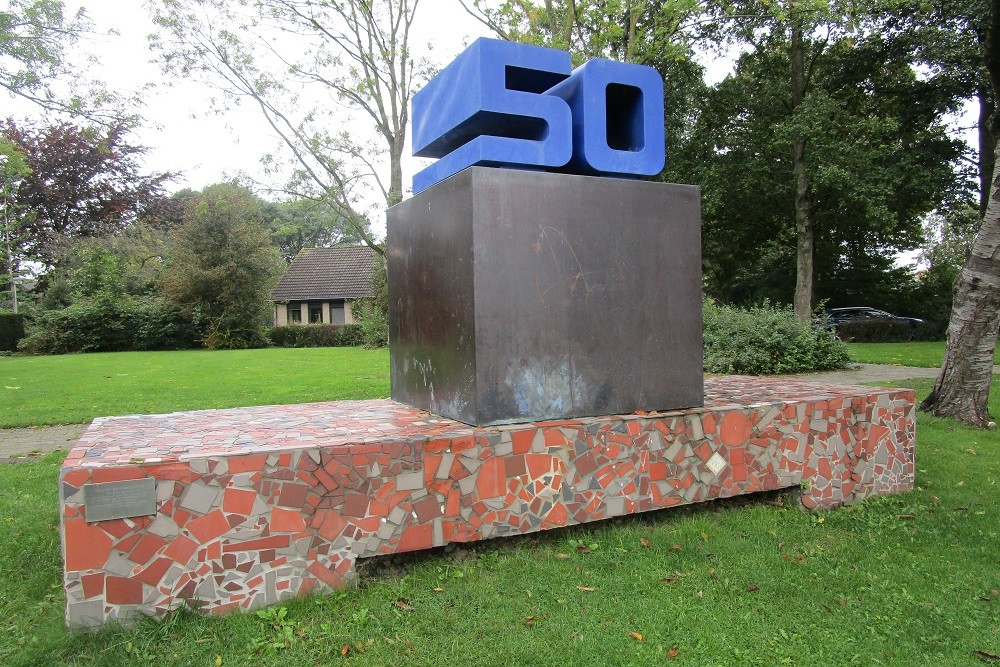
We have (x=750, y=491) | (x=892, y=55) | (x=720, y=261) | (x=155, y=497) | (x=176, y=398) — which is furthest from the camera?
(x=720, y=261)

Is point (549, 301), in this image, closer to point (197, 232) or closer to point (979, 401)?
point (979, 401)

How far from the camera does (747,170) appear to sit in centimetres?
2170

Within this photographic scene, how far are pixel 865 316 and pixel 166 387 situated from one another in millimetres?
25501

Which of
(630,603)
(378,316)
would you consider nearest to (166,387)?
(630,603)

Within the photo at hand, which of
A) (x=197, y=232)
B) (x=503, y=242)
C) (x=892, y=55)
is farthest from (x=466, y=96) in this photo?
(x=197, y=232)

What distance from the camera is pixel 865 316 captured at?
26.6 metres

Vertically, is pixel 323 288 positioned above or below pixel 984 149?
below

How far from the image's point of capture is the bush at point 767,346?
42.9 ft

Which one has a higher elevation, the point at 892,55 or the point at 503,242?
the point at 892,55

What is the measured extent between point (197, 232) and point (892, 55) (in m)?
26.6

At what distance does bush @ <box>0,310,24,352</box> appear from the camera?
2528cm

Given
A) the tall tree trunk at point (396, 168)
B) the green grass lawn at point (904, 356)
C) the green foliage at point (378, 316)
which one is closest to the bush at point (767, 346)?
the green grass lawn at point (904, 356)

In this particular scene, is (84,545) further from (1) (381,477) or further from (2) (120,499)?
(1) (381,477)

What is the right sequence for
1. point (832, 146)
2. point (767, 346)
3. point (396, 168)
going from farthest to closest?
point (396, 168) < point (832, 146) < point (767, 346)
